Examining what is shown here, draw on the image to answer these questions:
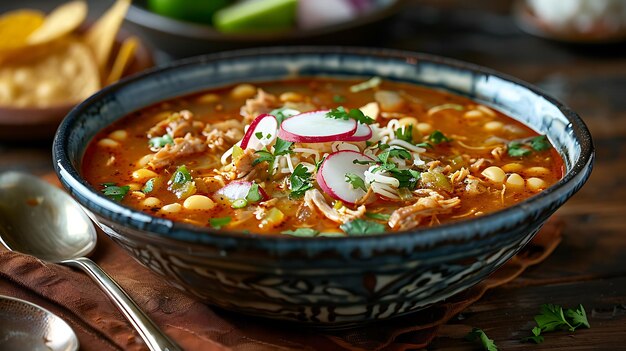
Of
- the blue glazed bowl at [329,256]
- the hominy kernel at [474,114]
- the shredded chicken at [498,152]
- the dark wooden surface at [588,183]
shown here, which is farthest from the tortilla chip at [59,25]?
the shredded chicken at [498,152]

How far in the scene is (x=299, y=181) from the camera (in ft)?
7.83

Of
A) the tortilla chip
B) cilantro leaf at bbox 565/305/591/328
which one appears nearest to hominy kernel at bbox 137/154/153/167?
cilantro leaf at bbox 565/305/591/328

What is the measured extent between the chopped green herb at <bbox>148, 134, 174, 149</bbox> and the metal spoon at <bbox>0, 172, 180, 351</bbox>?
0.37m

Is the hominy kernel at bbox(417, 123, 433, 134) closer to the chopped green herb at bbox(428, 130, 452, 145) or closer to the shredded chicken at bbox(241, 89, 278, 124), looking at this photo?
the chopped green herb at bbox(428, 130, 452, 145)

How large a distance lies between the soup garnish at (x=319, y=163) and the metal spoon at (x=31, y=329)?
1.35 ft

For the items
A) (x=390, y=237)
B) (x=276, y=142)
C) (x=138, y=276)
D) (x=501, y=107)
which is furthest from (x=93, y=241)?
(x=501, y=107)

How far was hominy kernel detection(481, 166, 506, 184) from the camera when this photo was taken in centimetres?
249

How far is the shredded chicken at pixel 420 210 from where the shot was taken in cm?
216

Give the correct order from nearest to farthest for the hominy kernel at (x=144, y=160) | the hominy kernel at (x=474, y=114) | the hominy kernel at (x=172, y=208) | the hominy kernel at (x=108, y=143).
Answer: the hominy kernel at (x=172, y=208) → the hominy kernel at (x=144, y=160) → the hominy kernel at (x=108, y=143) → the hominy kernel at (x=474, y=114)

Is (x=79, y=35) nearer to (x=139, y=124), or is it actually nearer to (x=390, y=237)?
(x=139, y=124)

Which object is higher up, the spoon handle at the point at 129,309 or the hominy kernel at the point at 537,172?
the hominy kernel at the point at 537,172

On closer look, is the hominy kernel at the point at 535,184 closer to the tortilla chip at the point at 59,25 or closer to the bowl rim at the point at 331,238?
the bowl rim at the point at 331,238

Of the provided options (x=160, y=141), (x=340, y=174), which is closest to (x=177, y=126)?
(x=160, y=141)

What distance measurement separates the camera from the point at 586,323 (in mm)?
2375
